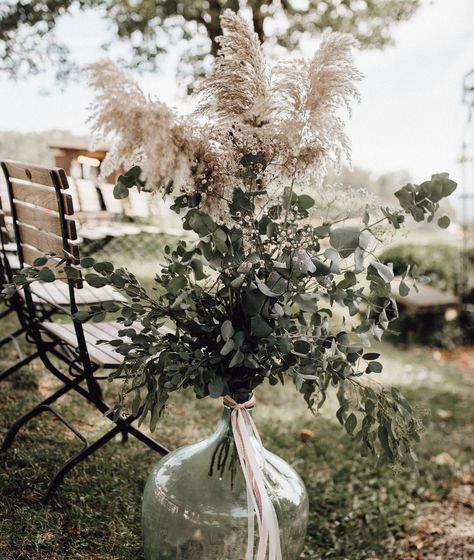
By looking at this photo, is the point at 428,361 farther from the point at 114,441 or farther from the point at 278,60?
the point at 278,60

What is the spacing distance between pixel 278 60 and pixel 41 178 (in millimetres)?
957

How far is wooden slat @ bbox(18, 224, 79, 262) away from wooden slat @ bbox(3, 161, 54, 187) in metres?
0.19

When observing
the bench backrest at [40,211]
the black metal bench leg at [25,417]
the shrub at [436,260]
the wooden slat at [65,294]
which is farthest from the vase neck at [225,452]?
the shrub at [436,260]

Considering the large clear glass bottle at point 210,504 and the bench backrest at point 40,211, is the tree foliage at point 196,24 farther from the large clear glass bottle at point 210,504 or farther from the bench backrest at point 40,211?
the large clear glass bottle at point 210,504

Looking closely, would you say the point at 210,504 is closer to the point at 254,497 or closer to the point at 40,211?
the point at 254,497

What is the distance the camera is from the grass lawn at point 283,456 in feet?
6.82

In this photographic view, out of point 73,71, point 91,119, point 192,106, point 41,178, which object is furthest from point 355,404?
point 73,71

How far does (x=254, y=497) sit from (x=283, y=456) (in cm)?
154

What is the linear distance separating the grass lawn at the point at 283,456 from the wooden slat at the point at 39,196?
77cm

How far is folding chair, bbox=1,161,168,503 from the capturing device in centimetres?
188

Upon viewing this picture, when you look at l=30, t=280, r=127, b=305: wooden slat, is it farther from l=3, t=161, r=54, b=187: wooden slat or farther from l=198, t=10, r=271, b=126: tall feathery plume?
l=198, t=10, r=271, b=126: tall feathery plume

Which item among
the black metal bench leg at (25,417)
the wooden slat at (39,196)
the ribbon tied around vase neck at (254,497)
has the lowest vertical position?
the black metal bench leg at (25,417)

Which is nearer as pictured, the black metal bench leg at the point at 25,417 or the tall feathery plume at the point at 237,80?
the tall feathery plume at the point at 237,80

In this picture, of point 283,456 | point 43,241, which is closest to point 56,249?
point 43,241
